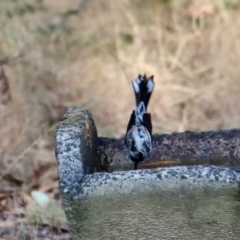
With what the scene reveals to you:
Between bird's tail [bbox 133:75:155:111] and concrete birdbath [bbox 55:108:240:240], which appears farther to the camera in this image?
bird's tail [bbox 133:75:155:111]

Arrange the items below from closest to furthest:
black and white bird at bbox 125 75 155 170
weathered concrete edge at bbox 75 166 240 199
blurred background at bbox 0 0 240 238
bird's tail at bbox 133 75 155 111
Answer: weathered concrete edge at bbox 75 166 240 199 < black and white bird at bbox 125 75 155 170 < bird's tail at bbox 133 75 155 111 < blurred background at bbox 0 0 240 238

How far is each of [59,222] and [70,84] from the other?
158 centimetres

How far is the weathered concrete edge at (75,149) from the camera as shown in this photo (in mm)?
1751

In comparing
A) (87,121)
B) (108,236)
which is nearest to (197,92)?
(87,121)

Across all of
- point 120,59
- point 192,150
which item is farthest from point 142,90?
point 120,59

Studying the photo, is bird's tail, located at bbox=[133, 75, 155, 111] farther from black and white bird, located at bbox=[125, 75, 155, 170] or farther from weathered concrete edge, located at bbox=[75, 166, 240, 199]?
weathered concrete edge, located at bbox=[75, 166, 240, 199]

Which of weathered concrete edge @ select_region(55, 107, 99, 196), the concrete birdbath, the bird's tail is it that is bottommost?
the concrete birdbath

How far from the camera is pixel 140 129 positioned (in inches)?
90.2

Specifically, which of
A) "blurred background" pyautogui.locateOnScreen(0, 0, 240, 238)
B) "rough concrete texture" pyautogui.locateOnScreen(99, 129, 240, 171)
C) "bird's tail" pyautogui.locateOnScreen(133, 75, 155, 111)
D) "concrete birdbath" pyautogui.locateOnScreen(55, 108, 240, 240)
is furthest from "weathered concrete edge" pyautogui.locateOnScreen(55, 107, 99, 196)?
"blurred background" pyautogui.locateOnScreen(0, 0, 240, 238)

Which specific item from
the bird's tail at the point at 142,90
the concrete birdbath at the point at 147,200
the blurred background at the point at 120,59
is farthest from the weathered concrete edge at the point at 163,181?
the blurred background at the point at 120,59

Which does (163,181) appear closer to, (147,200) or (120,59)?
(147,200)

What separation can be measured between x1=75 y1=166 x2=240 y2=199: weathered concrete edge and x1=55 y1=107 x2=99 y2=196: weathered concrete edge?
5cm

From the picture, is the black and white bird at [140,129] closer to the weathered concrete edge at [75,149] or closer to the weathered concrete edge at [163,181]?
the weathered concrete edge at [75,149]

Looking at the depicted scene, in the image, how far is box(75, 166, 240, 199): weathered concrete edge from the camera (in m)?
1.69
